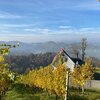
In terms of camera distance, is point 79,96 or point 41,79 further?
point 41,79

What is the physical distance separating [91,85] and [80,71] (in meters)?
7.05

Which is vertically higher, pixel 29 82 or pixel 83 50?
pixel 83 50

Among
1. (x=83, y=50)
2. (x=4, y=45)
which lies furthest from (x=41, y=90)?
(x=83, y=50)

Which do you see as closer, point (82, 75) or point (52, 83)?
point (52, 83)

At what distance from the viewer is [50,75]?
48.1 metres

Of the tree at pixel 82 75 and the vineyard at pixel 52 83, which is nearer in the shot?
the vineyard at pixel 52 83

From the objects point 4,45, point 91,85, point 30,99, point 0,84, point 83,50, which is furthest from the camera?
point 83,50

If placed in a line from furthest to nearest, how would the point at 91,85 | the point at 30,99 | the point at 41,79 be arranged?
the point at 91,85
the point at 41,79
the point at 30,99

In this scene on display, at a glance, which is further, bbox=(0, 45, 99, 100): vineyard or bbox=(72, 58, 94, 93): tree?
bbox=(72, 58, 94, 93): tree

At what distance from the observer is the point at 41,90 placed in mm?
59156

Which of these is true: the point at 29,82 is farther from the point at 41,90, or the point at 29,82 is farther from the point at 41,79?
the point at 41,79

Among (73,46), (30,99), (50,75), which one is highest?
(73,46)

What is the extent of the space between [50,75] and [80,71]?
11.6m

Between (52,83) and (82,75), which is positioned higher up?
(82,75)
